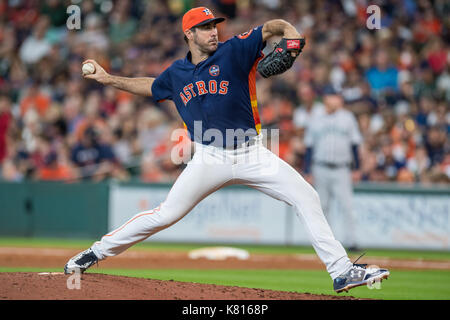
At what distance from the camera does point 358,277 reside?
6250 millimetres

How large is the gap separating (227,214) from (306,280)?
5.35 metres

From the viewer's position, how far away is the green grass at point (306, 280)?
754cm

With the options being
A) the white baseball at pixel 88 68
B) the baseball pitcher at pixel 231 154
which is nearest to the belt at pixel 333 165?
the baseball pitcher at pixel 231 154

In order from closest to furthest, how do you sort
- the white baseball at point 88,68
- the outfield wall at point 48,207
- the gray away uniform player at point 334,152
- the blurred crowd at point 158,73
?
1. the white baseball at point 88,68
2. the gray away uniform player at point 334,152
3. the outfield wall at point 48,207
4. the blurred crowd at point 158,73

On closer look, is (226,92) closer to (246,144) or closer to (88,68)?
(246,144)

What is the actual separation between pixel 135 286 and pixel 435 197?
8709 mm

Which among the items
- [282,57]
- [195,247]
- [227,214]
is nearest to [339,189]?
[227,214]

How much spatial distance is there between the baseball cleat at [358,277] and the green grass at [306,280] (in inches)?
34.8

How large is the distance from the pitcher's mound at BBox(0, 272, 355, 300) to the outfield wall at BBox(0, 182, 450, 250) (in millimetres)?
7118

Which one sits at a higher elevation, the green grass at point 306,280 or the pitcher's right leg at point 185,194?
the pitcher's right leg at point 185,194

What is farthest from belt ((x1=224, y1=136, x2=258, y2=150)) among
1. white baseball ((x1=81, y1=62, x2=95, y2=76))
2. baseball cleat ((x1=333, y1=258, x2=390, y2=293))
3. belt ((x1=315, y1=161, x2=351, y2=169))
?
belt ((x1=315, y1=161, x2=351, y2=169))

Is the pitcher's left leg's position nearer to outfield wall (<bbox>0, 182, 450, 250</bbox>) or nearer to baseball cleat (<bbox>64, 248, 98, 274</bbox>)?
baseball cleat (<bbox>64, 248, 98, 274</bbox>)

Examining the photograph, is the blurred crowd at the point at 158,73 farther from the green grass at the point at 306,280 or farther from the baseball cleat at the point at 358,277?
the baseball cleat at the point at 358,277

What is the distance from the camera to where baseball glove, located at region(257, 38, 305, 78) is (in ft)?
19.4
